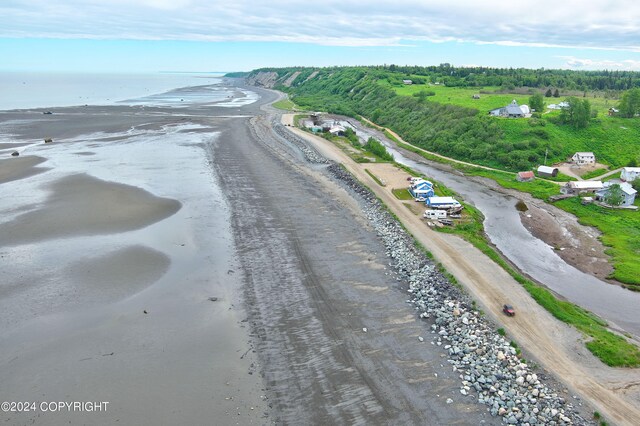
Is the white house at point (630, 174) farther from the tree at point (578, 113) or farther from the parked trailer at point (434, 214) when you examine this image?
the parked trailer at point (434, 214)

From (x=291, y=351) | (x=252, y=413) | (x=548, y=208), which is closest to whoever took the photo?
(x=252, y=413)

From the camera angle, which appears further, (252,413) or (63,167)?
(63,167)

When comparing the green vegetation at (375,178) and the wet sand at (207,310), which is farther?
the green vegetation at (375,178)

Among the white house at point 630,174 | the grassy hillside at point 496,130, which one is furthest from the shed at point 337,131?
the white house at point 630,174

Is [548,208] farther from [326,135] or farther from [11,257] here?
[11,257]

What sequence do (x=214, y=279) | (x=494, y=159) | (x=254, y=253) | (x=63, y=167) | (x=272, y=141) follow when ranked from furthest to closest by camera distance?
(x=272, y=141) → (x=494, y=159) → (x=63, y=167) → (x=254, y=253) → (x=214, y=279)

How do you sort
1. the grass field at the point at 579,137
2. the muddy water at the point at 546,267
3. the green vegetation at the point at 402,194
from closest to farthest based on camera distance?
the muddy water at the point at 546,267 → the green vegetation at the point at 402,194 → the grass field at the point at 579,137

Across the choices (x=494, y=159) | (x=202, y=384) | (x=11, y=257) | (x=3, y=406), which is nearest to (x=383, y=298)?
(x=202, y=384)
